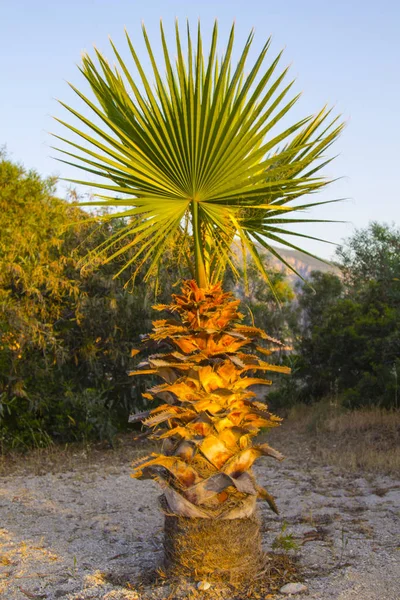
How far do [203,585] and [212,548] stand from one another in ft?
0.71

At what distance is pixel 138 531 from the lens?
5.36 meters

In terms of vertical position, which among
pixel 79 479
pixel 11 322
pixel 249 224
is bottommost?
pixel 79 479

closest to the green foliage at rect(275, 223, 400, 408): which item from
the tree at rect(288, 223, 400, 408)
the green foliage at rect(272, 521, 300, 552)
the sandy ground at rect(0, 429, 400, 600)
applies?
the tree at rect(288, 223, 400, 408)

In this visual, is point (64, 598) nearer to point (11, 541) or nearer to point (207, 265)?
point (11, 541)

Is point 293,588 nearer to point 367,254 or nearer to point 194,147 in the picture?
point 194,147

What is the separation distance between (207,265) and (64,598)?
2283mm

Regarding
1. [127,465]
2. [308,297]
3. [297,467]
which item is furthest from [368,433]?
[308,297]

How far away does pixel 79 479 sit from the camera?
24.8 feet

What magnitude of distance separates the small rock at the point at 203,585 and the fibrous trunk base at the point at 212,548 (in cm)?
4

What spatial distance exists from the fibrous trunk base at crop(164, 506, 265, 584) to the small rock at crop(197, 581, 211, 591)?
1.4 inches

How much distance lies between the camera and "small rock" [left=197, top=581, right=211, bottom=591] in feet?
12.0

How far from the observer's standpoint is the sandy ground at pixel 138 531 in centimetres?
386

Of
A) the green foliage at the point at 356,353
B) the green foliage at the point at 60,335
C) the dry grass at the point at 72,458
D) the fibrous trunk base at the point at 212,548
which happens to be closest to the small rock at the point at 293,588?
the fibrous trunk base at the point at 212,548

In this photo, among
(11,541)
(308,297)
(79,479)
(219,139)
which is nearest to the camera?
(219,139)
